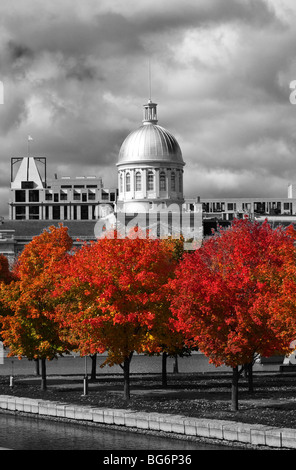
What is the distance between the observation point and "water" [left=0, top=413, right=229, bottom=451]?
3459 centimetres

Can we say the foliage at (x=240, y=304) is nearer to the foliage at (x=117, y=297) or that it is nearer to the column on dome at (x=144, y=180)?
the foliage at (x=117, y=297)

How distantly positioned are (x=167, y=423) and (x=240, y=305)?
22.6 feet

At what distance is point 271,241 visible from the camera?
143 feet

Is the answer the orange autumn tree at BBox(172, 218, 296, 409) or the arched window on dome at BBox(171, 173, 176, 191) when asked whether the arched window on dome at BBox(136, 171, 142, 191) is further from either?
the orange autumn tree at BBox(172, 218, 296, 409)

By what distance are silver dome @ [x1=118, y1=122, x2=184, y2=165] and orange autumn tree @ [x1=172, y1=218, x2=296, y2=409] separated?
99.9 meters

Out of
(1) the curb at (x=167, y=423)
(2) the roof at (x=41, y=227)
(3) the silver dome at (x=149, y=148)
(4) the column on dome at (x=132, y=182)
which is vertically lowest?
(1) the curb at (x=167, y=423)

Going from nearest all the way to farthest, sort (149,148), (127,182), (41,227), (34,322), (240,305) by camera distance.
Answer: (240,305)
(34,322)
(149,148)
(127,182)
(41,227)

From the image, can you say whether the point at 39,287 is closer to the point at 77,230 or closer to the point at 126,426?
the point at 126,426

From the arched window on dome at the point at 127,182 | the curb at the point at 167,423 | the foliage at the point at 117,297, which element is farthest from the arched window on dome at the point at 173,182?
the curb at the point at 167,423

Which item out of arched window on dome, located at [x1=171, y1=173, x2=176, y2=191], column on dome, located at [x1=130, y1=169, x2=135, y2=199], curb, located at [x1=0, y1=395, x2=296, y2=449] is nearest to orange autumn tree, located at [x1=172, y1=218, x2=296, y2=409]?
curb, located at [x1=0, y1=395, x2=296, y2=449]

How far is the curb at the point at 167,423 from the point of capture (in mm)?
33156

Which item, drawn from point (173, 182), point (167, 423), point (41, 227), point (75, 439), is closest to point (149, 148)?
point (173, 182)

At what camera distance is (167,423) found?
36.3 metres

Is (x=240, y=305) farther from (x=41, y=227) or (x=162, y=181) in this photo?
(x=41, y=227)
